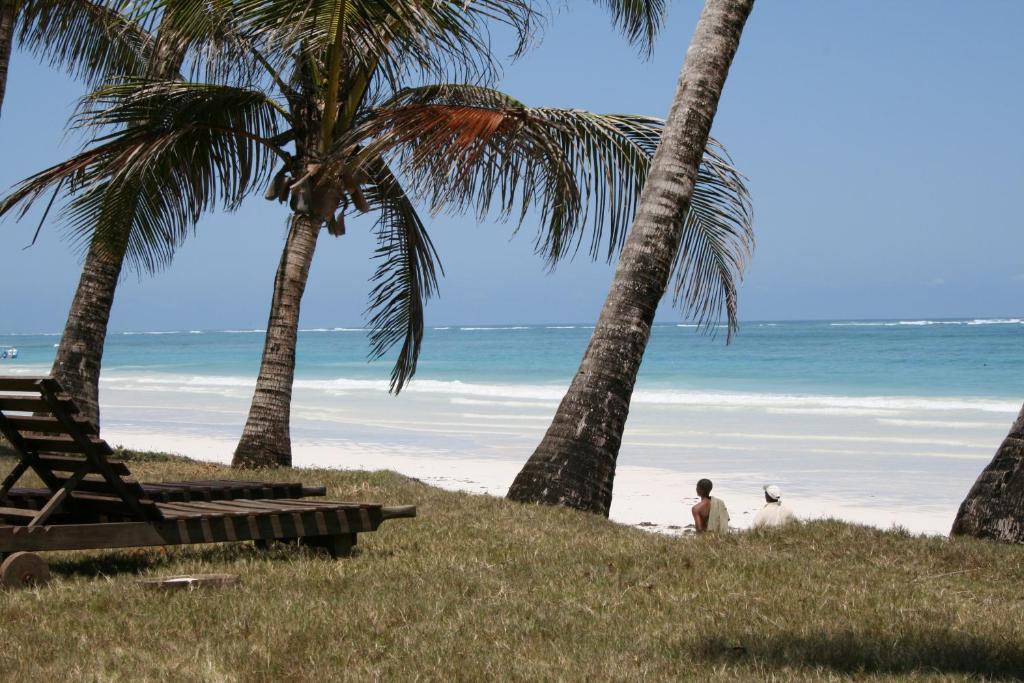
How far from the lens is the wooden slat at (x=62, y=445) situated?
527 cm

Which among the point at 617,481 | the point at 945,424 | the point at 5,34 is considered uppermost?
the point at 5,34

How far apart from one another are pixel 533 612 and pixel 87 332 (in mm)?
9584

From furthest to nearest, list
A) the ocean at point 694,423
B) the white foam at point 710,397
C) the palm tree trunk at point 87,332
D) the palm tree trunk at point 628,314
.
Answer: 1. the white foam at point 710,397
2. the ocean at point 694,423
3. the palm tree trunk at point 87,332
4. the palm tree trunk at point 628,314

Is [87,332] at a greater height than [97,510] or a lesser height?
greater

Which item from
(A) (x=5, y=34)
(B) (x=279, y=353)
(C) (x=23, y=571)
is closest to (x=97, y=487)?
(C) (x=23, y=571)

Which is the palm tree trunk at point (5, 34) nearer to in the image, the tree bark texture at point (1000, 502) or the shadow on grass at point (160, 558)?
the shadow on grass at point (160, 558)

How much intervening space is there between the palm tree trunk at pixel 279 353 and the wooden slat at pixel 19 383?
6.86 metres

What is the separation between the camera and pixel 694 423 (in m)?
25.1

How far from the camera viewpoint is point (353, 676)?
4.00 m

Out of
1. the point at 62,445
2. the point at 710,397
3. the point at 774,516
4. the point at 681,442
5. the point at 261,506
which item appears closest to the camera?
the point at 62,445

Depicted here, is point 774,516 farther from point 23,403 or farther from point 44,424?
point 23,403

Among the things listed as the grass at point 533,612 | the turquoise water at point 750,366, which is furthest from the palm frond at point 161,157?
the turquoise water at point 750,366

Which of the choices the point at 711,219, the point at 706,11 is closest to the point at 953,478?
the point at 711,219

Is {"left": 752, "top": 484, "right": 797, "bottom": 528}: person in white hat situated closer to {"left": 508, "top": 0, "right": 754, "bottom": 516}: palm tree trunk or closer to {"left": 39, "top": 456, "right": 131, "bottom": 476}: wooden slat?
{"left": 508, "top": 0, "right": 754, "bottom": 516}: palm tree trunk
